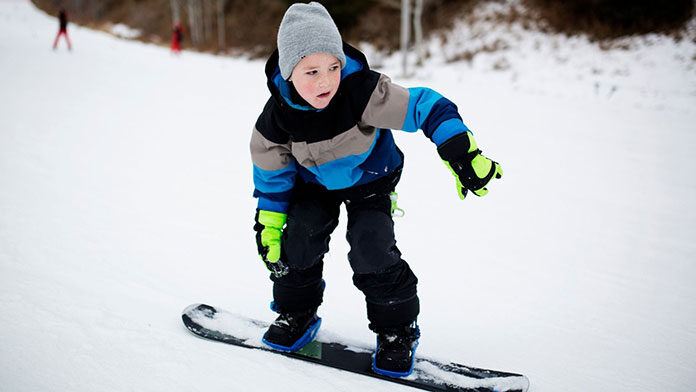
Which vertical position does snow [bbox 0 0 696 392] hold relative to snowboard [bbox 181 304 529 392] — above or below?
above

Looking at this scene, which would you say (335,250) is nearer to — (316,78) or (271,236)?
(271,236)

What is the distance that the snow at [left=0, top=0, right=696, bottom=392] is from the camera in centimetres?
171

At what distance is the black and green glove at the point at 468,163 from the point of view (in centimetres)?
137

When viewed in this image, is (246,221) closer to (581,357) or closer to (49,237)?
(49,237)

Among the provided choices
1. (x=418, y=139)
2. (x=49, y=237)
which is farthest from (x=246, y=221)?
(x=418, y=139)

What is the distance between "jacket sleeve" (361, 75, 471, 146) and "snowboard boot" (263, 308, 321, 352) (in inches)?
38.4

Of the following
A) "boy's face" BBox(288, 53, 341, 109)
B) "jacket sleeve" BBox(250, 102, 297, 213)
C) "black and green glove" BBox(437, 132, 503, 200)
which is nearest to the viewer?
"black and green glove" BBox(437, 132, 503, 200)

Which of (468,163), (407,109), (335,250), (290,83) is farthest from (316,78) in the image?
(335,250)

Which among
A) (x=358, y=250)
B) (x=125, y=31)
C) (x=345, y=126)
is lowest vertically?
(x=358, y=250)

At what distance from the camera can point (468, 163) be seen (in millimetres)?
1380

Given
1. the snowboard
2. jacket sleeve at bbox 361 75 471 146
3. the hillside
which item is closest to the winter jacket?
jacket sleeve at bbox 361 75 471 146

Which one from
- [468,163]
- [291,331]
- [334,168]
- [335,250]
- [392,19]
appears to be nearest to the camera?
[468,163]

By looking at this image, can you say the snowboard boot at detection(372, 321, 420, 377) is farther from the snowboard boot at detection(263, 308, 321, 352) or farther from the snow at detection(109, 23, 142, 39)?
the snow at detection(109, 23, 142, 39)

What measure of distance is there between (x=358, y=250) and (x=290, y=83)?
2.40ft
